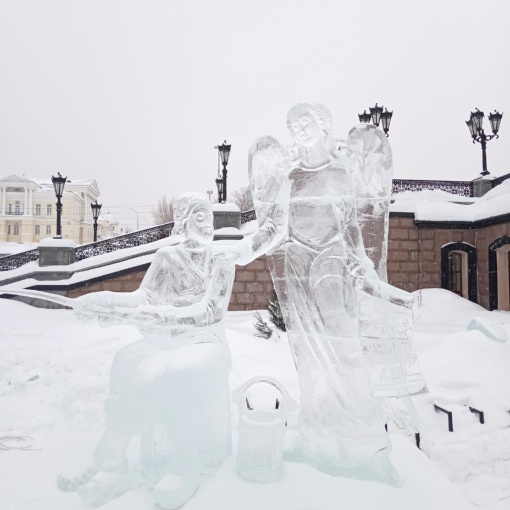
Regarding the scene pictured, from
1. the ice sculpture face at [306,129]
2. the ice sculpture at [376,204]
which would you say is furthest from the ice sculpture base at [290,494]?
the ice sculpture face at [306,129]

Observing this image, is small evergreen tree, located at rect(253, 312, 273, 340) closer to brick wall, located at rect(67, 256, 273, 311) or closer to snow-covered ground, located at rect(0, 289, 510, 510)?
snow-covered ground, located at rect(0, 289, 510, 510)

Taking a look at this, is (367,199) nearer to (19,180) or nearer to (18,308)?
(18,308)

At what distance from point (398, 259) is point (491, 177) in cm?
437

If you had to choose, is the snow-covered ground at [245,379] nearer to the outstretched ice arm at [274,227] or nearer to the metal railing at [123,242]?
the outstretched ice arm at [274,227]

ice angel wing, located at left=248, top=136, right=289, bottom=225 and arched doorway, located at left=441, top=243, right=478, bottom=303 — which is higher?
ice angel wing, located at left=248, top=136, right=289, bottom=225

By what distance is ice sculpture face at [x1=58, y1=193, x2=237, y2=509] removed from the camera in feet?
7.70

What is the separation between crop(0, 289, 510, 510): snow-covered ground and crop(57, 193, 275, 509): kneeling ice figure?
2.24 ft

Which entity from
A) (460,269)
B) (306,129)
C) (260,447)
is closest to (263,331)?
(260,447)

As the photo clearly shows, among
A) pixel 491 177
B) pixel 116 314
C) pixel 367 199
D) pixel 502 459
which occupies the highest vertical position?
pixel 491 177

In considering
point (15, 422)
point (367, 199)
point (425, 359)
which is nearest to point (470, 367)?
point (425, 359)

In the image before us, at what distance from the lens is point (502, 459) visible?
4.16m

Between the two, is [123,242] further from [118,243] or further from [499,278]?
[499,278]

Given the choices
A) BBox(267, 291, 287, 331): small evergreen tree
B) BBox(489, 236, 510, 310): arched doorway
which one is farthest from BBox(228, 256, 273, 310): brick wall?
BBox(489, 236, 510, 310): arched doorway

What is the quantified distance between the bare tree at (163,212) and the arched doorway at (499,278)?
2560cm
